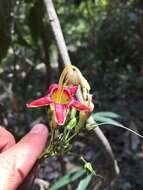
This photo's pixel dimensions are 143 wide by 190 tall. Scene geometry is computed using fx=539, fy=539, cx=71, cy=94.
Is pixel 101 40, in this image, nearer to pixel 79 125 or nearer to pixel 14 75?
pixel 14 75

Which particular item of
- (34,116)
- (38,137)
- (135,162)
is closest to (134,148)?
(135,162)

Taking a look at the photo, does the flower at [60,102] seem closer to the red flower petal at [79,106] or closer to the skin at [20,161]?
the red flower petal at [79,106]

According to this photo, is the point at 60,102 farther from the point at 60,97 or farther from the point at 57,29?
the point at 57,29

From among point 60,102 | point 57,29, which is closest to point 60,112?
point 60,102

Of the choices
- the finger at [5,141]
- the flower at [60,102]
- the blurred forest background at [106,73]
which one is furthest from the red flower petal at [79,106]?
the blurred forest background at [106,73]

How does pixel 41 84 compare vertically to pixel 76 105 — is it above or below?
below

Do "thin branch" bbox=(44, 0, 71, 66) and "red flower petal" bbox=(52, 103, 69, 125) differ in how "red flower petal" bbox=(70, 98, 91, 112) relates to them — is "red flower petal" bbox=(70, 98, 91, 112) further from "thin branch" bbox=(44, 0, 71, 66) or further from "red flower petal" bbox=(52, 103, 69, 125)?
"thin branch" bbox=(44, 0, 71, 66)
